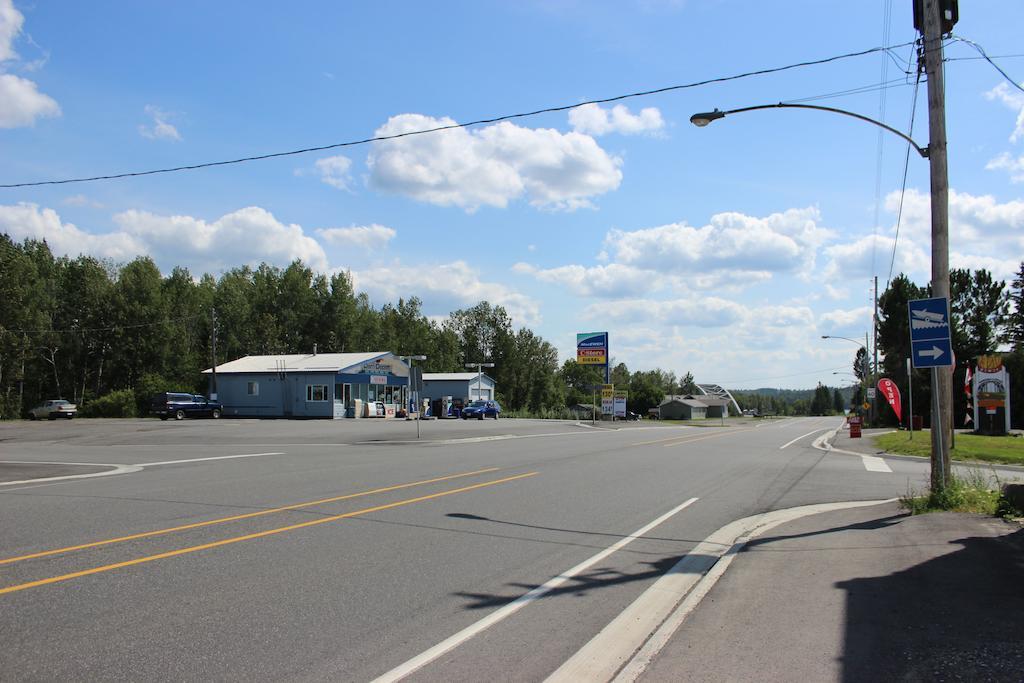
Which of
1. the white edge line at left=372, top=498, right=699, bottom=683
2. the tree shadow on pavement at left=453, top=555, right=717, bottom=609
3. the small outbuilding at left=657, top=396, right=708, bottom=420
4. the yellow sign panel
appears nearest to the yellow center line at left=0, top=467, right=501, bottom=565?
the tree shadow on pavement at left=453, top=555, right=717, bottom=609

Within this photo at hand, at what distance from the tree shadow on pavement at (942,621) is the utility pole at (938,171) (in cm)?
380

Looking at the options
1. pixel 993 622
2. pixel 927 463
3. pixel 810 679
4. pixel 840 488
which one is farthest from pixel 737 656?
pixel 927 463

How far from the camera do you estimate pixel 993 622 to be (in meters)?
5.27

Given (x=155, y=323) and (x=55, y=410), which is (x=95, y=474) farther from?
(x=155, y=323)

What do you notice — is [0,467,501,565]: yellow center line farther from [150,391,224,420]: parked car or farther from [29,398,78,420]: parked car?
[29,398,78,420]: parked car

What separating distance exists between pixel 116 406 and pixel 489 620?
2503 inches

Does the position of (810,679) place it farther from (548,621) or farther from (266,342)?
(266,342)

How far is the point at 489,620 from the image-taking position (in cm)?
552

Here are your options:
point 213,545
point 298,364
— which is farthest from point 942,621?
point 298,364

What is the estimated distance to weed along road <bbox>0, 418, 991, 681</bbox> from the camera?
472cm

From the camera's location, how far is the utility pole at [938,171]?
10766 mm

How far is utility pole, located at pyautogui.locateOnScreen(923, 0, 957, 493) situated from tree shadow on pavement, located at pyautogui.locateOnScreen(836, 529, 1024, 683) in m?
3.80

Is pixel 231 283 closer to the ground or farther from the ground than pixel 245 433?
farther from the ground

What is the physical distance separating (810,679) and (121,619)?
16.0 feet
